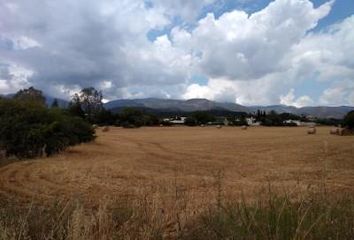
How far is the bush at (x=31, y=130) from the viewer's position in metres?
31.9

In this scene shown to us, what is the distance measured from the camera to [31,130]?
3216cm

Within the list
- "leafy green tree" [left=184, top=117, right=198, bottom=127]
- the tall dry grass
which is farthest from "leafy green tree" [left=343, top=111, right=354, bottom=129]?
the tall dry grass

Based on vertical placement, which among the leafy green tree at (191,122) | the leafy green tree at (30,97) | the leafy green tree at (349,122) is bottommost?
the leafy green tree at (191,122)

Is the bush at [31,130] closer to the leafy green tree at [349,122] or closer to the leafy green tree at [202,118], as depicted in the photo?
the leafy green tree at [349,122]

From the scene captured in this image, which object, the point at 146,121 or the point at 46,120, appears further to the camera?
the point at 146,121

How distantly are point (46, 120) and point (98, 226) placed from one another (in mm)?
29938

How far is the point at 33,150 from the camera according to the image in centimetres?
3259

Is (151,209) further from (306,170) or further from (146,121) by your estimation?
(146,121)

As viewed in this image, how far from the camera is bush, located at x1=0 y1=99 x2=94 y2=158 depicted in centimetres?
3192

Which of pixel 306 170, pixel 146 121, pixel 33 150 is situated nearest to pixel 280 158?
pixel 306 170

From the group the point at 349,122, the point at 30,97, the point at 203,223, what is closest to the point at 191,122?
the point at 349,122

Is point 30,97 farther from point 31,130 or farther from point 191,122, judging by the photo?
point 191,122

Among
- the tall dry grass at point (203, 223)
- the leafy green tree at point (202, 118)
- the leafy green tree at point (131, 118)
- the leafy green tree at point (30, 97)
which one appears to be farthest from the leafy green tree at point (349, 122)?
the leafy green tree at point (202, 118)

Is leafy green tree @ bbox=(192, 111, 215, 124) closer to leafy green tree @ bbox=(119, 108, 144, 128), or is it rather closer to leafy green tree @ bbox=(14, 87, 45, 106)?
leafy green tree @ bbox=(119, 108, 144, 128)
